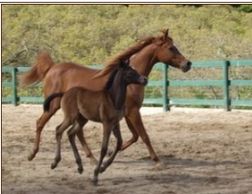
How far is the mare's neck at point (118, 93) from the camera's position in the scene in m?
7.62

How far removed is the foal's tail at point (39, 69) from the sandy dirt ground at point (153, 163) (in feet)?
3.50

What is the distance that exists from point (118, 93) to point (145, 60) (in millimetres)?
1611

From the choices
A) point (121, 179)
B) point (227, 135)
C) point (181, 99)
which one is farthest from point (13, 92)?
point (121, 179)

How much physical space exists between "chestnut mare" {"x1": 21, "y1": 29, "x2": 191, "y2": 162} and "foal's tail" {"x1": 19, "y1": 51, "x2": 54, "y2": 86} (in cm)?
12

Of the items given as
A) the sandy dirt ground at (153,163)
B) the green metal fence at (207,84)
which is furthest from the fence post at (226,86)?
the sandy dirt ground at (153,163)

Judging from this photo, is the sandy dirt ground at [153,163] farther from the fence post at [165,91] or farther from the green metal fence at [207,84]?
the fence post at [165,91]

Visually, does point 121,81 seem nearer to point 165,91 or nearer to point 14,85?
point 165,91

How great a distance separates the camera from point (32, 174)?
26.3 ft

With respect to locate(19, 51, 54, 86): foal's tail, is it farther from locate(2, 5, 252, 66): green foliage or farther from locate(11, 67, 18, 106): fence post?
locate(11, 67, 18, 106): fence post

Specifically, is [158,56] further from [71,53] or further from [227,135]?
[71,53]

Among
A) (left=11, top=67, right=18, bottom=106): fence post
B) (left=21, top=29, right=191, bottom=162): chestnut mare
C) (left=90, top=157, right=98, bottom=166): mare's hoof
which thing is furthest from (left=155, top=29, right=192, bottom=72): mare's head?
(left=11, top=67, right=18, bottom=106): fence post

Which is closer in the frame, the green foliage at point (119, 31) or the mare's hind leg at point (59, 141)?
the mare's hind leg at point (59, 141)

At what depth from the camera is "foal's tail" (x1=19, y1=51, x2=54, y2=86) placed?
10.2m

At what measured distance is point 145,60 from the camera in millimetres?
9156
